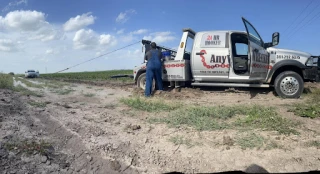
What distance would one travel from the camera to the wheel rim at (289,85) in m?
7.96

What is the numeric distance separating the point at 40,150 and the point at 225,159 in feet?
8.92

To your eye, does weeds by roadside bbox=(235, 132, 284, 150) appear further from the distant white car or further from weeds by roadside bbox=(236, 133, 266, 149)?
the distant white car

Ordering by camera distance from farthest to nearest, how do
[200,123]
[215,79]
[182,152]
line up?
[215,79] → [200,123] → [182,152]

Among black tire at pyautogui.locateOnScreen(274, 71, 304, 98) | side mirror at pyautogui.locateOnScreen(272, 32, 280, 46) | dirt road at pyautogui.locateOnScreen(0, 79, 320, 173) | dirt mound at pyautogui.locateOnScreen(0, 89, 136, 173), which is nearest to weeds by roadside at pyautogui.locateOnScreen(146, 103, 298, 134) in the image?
dirt road at pyautogui.locateOnScreen(0, 79, 320, 173)

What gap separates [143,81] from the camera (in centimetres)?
1036

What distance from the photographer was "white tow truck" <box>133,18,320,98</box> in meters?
7.93

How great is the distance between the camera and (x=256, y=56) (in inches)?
307

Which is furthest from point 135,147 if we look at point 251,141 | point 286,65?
point 286,65

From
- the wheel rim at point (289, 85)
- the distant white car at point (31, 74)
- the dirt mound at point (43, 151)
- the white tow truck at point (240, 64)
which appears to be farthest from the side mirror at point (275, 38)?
the distant white car at point (31, 74)

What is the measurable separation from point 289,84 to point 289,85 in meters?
0.03

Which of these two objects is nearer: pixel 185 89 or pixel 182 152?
pixel 182 152

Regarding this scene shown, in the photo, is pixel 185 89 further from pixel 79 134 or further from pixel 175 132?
pixel 79 134

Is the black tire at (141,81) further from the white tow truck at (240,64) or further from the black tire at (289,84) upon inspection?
the black tire at (289,84)

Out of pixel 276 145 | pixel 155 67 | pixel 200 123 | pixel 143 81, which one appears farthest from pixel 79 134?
pixel 143 81
